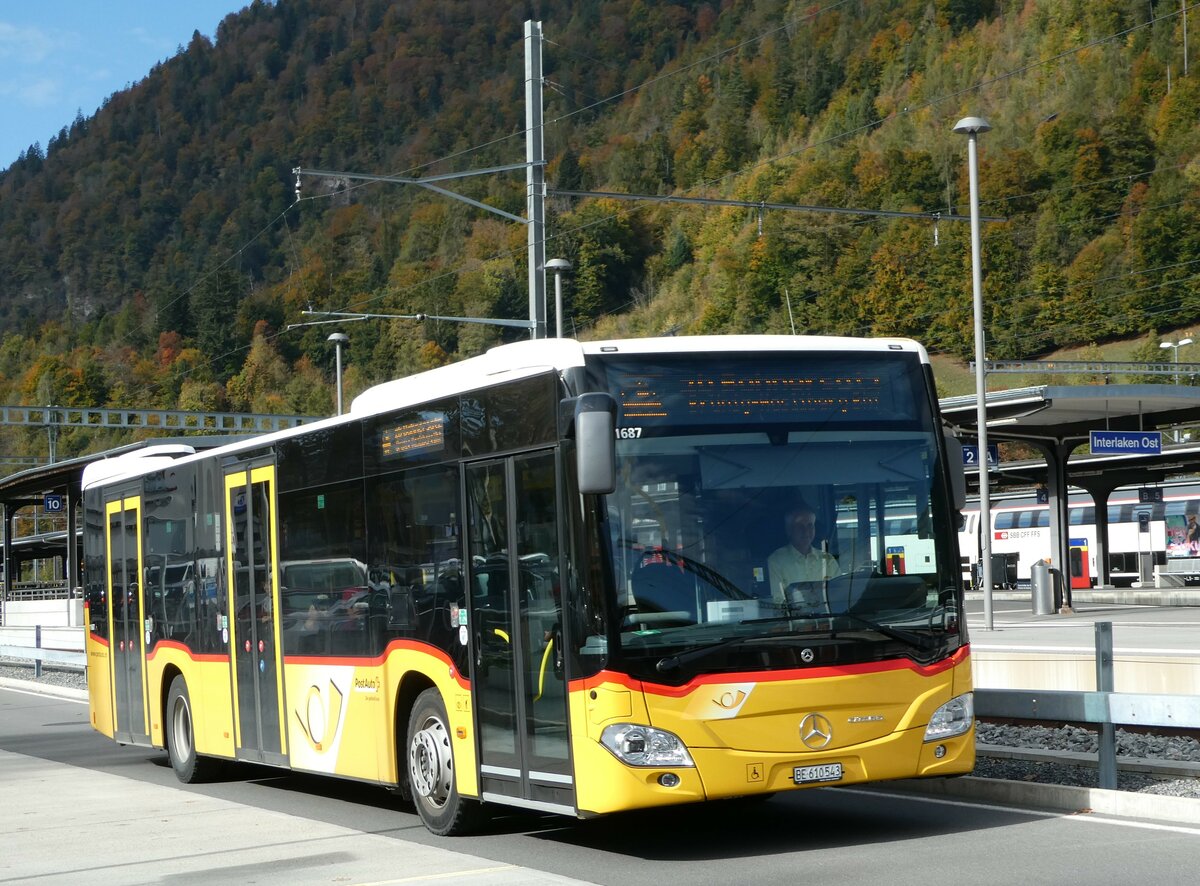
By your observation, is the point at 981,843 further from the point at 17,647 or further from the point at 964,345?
the point at 964,345

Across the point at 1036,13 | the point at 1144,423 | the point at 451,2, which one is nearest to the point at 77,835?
the point at 1144,423

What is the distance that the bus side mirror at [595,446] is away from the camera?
29.5ft

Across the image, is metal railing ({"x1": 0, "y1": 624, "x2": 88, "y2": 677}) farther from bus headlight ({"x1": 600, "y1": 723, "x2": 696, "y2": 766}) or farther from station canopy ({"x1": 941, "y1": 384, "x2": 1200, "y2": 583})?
bus headlight ({"x1": 600, "y1": 723, "x2": 696, "y2": 766})

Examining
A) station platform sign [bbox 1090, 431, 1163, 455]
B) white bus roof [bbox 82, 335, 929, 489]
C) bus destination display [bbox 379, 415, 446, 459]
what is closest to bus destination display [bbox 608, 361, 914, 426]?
white bus roof [bbox 82, 335, 929, 489]

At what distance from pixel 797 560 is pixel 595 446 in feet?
4.45

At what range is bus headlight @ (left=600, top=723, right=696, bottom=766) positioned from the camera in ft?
29.9

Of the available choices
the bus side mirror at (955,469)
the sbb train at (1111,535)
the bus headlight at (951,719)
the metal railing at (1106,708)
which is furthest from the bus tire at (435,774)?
the sbb train at (1111,535)

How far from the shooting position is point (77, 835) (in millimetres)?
11664

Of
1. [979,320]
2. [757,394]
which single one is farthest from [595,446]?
[979,320]

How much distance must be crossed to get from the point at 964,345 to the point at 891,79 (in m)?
31.8

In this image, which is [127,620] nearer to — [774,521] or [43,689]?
[774,521]

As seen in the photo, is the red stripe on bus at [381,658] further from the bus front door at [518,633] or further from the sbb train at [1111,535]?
the sbb train at [1111,535]

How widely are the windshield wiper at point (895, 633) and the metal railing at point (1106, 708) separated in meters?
1.31

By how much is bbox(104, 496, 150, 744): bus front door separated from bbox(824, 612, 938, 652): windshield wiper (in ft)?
30.4
